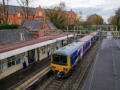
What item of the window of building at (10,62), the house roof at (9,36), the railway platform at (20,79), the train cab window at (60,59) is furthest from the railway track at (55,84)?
the house roof at (9,36)

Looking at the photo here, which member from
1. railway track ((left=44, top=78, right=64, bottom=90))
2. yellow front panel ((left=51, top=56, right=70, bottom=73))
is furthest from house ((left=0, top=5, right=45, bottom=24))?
railway track ((left=44, top=78, right=64, bottom=90))

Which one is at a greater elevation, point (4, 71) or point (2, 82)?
point (4, 71)

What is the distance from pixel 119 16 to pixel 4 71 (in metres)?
48.6

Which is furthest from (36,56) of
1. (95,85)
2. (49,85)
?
(95,85)

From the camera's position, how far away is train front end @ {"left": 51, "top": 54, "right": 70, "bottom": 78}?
35.9ft

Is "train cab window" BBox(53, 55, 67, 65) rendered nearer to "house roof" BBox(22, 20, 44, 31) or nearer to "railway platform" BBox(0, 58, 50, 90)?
"railway platform" BBox(0, 58, 50, 90)

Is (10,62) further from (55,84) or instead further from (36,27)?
(36,27)

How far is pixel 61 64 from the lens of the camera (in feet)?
36.7

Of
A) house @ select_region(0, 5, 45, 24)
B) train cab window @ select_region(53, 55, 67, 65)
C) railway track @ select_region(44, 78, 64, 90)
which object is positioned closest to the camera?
railway track @ select_region(44, 78, 64, 90)

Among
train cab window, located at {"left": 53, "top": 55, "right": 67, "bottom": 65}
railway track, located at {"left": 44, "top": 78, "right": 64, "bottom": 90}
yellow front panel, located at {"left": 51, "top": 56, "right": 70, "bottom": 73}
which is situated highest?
train cab window, located at {"left": 53, "top": 55, "right": 67, "bottom": 65}

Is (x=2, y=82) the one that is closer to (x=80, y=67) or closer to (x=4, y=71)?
(x=4, y=71)

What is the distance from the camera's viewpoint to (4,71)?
1141 centimetres

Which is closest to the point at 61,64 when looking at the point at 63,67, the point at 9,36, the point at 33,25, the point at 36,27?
the point at 63,67

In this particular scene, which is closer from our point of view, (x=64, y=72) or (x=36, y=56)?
(x=64, y=72)
